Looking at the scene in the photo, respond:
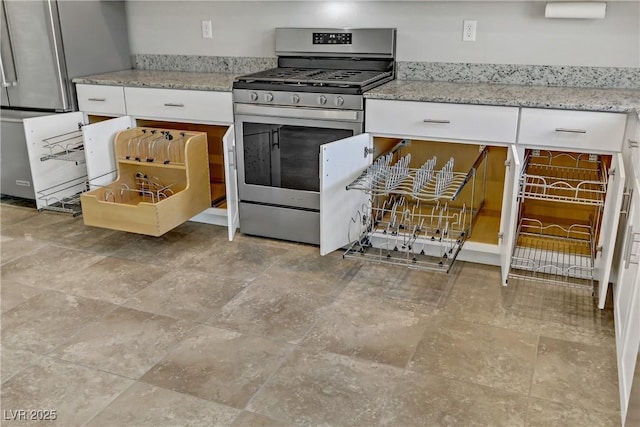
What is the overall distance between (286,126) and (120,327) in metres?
1.30

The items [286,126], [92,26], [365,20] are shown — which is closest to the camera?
[286,126]

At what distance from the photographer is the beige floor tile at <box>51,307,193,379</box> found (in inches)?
82.9

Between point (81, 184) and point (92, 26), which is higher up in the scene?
point (92, 26)

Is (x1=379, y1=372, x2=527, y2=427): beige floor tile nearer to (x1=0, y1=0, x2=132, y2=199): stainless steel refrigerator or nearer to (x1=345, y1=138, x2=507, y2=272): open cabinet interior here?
(x1=345, y1=138, x2=507, y2=272): open cabinet interior

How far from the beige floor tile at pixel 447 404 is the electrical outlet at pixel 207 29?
2599mm

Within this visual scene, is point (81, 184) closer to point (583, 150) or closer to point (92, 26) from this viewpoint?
point (92, 26)

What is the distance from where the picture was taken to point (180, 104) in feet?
10.7

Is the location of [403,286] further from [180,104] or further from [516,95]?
[180,104]

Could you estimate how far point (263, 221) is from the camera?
10.5 ft

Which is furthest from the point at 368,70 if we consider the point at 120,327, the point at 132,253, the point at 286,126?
the point at 120,327

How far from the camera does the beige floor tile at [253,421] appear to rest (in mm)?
1793

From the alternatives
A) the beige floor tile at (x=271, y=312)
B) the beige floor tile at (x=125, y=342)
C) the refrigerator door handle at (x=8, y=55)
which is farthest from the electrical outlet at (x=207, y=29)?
the beige floor tile at (x=125, y=342)

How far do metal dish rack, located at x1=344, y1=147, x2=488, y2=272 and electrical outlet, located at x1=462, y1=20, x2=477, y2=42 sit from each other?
604 mm

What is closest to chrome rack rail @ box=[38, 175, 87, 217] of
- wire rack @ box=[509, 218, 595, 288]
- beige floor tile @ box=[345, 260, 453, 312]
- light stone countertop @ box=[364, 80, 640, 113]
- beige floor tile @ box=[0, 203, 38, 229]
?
beige floor tile @ box=[0, 203, 38, 229]
